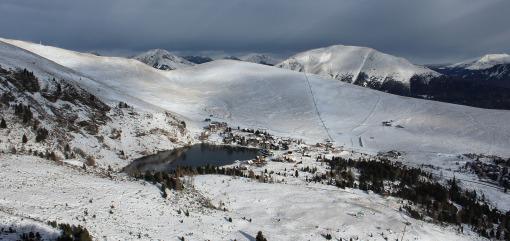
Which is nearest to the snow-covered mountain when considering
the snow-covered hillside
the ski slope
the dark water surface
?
the snow-covered hillside

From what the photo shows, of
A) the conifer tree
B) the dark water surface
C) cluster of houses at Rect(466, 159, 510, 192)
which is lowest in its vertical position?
the dark water surface

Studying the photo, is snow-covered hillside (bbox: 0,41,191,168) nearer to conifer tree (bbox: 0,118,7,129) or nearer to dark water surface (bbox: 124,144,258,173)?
conifer tree (bbox: 0,118,7,129)

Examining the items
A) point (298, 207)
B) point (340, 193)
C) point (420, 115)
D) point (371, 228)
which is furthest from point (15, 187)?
point (420, 115)

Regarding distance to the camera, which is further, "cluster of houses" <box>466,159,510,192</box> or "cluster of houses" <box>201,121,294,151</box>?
"cluster of houses" <box>201,121,294,151</box>

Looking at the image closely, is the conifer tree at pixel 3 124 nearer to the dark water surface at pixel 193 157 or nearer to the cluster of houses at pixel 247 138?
the dark water surface at pixel 193 157

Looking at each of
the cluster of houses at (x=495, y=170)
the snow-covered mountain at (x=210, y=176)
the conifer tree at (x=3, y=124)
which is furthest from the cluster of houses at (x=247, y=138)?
the conifer tree at (x=3, y=124)

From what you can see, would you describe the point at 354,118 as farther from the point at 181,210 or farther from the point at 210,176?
the point at 181,210

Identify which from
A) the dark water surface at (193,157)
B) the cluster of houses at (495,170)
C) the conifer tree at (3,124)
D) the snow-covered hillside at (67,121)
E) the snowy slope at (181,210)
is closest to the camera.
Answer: the snowy slope at (181,210)

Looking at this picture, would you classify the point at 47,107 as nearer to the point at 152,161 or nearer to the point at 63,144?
the point at 63,144

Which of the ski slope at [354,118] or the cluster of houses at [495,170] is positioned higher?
the ski slope at [354,118]
